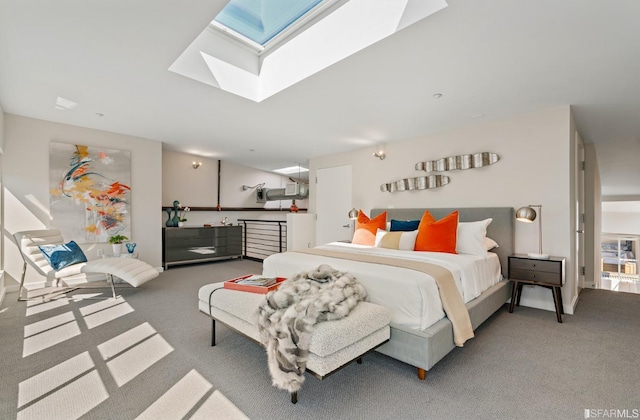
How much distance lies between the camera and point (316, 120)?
4.15 metres

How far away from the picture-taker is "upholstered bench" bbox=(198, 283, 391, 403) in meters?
1.61

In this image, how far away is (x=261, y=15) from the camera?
2844 mm

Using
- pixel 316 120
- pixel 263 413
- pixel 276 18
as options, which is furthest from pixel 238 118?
pixel 263 413

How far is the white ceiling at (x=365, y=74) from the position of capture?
2.09 metres

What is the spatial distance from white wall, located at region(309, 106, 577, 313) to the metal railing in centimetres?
350

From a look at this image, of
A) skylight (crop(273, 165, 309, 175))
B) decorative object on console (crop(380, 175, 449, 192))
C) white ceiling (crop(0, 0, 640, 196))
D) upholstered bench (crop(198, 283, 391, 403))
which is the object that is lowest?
upholstered bench (crop(198, 283, 391, 403))

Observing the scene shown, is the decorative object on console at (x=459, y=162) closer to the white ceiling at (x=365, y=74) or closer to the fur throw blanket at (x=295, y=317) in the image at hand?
the white ceiling at (x=365, y=74)

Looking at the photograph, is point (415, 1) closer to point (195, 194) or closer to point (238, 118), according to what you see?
point (238, 118)

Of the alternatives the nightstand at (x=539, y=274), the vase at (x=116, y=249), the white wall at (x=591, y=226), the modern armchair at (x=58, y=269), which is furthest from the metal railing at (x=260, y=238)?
the white wall at (x=591, y=226)

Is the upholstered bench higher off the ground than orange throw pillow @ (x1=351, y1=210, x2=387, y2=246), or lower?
lower

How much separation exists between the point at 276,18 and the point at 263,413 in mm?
3199

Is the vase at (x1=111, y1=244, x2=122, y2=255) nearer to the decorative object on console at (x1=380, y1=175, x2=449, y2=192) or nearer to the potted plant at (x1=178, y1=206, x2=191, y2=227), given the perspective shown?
the potted plant at (x1=178, y1=206, x2=191, y2=227)

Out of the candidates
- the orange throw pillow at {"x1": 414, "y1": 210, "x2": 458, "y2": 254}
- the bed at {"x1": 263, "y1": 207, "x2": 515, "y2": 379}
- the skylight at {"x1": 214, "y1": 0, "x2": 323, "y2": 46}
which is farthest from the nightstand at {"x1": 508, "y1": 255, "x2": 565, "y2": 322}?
the skylight at {"x1": 214, "y1": 0, "x2": 323, "y2": 46}

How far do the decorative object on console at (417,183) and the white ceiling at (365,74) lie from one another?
73 cm
